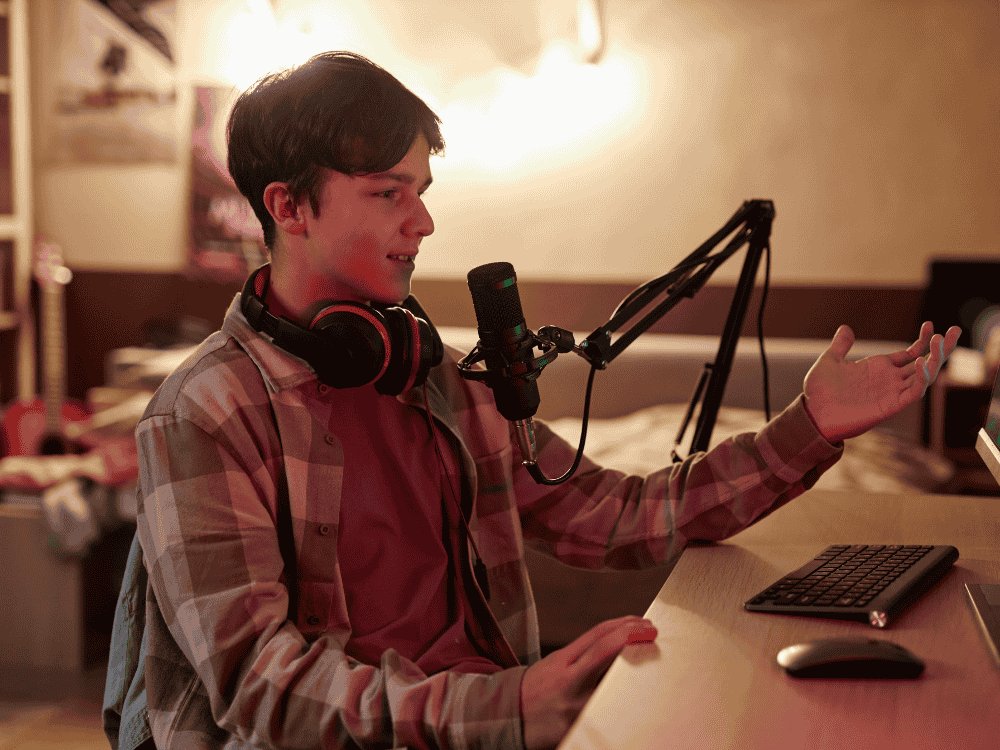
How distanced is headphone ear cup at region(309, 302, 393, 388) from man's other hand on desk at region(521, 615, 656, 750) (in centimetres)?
33

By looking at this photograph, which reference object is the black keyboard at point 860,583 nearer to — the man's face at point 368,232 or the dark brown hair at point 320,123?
the man's face at point 368,232

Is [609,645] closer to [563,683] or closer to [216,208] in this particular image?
[563,683]

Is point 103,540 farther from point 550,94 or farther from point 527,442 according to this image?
point 550,94

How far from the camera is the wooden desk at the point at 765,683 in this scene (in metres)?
0.63

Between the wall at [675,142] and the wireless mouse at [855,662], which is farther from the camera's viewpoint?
the wall at [675,142]

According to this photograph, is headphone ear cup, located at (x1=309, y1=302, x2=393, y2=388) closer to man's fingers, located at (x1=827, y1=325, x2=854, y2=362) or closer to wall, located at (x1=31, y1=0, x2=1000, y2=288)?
man's fingers, located at (x1=827, y1=325, x2=854, y2=362)

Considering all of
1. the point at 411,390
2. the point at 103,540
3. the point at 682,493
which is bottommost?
the point at 103,540

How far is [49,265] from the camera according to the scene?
354 cm

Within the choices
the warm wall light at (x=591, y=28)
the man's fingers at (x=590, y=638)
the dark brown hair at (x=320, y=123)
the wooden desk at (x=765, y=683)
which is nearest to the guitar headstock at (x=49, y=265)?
the warm wall light at (x=591, y=28)

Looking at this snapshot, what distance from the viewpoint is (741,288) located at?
114 centimetres

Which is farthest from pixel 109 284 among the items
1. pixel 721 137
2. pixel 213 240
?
pixel 721 137

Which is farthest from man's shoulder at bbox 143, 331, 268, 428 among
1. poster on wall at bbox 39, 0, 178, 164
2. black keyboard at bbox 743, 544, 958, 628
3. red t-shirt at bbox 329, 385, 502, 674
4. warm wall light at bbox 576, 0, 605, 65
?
poster on wall at bbox 39, 0, 178, 164

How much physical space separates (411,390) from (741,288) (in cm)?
42

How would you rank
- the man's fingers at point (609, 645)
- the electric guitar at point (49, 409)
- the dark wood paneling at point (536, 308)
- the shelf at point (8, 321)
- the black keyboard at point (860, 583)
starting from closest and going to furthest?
the man's fingers at point (609, 645)
the black keyboard at point (860, 583)
the electric guitar at point (49, 409)
the dark wood paneling at point (536, 308)
the shelf at point (8, 321)
